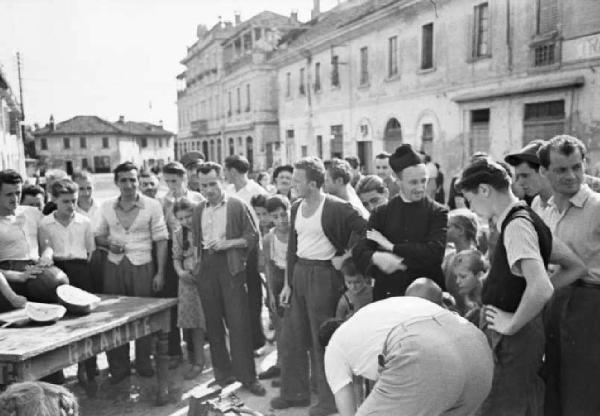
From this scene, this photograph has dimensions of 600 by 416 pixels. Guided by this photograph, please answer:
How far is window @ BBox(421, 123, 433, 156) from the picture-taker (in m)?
18.0

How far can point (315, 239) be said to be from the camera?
4.35 metres

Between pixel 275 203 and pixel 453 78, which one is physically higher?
pixel 453 78

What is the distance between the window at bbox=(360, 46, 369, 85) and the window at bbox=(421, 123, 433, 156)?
14.0 ft

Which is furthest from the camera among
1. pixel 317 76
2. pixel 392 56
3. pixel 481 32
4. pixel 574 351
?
pixel 317 76

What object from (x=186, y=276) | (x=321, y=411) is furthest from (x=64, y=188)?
(x=321, y=411)

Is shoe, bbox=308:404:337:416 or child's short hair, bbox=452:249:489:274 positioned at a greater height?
child's short hair, bbox=452:249:489:274

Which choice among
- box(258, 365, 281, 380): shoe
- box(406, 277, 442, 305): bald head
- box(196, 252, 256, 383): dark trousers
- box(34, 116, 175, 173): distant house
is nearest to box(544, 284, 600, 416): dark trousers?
box(406, 277, 442, 305): bald head

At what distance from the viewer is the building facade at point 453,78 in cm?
1279

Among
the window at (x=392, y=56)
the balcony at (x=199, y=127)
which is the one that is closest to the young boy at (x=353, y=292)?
the window at (x=392, y=56)

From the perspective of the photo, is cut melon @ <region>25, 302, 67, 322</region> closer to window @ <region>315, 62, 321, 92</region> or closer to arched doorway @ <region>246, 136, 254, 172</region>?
window @ <region>315, 62, 321, 92</region>

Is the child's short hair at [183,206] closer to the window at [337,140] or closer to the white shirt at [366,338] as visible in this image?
the white shirt at [366,338]

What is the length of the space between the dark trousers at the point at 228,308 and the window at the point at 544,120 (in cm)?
1084

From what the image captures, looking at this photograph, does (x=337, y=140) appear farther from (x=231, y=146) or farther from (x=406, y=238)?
(x=406, y=238)

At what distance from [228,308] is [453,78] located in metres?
13.8
